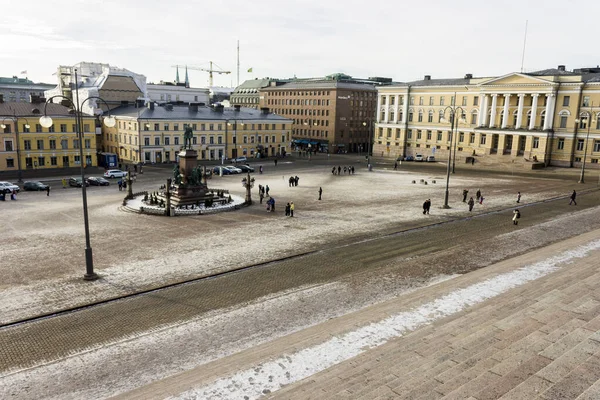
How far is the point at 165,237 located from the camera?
101 feet

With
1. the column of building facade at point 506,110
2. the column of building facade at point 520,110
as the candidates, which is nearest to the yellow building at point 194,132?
the column of building facade at point 506,110

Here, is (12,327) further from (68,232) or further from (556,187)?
(556,187)

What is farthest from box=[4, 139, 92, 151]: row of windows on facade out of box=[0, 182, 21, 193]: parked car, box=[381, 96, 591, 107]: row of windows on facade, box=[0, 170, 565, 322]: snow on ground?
box=[381, 96, 591, 107]: row of windows on facade

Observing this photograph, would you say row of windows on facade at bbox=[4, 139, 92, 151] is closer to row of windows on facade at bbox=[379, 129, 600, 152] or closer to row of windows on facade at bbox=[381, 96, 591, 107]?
row of windows on facade at bbox=[379, 129, 600, 152]

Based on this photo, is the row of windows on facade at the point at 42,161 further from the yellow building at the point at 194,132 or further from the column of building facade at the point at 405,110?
the column of building facade at the point at 405,110

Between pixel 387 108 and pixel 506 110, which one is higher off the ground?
pixel 387 108

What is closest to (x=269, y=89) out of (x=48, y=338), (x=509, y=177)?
(x=509, y=177)

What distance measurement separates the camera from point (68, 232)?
3183 centimetres

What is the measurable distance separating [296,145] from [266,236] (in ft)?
317

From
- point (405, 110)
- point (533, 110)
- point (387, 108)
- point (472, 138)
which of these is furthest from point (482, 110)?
point (387, 108)

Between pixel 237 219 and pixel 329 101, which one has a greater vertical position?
pixel 329 101

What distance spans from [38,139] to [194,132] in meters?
25.7

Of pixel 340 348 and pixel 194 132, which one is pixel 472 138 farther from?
pixel 340 348

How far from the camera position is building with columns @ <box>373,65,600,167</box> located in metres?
77.2
